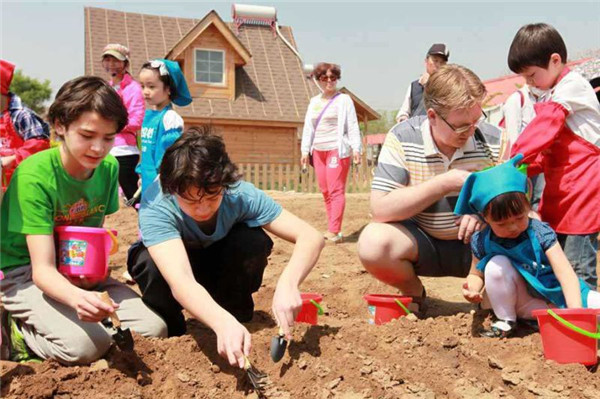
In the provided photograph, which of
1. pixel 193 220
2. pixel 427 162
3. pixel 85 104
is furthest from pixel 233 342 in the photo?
pixel 427 162

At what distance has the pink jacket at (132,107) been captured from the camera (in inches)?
206

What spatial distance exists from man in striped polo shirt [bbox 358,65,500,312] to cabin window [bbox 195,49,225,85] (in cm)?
1368

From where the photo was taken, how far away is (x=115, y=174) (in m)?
2.99

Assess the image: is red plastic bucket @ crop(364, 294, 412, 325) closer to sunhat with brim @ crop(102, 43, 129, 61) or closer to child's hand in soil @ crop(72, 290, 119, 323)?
child's hand in soil @ crop(72, 290, 119, 323)

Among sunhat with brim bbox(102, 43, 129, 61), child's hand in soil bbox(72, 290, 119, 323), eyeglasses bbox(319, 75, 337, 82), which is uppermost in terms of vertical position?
sunhat with brim bbox(102, 43, 129, 61)

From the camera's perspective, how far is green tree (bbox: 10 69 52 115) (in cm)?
3772

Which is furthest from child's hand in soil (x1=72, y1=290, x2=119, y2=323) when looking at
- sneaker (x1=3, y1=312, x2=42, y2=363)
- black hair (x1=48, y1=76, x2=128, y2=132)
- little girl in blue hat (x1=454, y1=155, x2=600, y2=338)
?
little girl in blue hat (x1=454, y1=155, x2=600, y2=338)

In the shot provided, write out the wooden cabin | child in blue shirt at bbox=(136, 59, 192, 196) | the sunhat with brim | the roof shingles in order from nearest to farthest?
child in blue shirt at bbox=(136, 59, 192, 196)
the sunhat with brim
the wooden cabin
the roof shingles

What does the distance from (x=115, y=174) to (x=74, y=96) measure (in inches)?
18.0

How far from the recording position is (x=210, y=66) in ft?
54.3

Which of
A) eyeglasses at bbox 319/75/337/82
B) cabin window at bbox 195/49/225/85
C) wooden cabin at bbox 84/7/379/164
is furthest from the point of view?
cabin window at bbox 195/49/225/85

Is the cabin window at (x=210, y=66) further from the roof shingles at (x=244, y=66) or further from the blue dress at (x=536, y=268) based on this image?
the blue dress at (x=536, y=268)

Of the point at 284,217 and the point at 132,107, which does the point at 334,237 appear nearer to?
the point at 132,107

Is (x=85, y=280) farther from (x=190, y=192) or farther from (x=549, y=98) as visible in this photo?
(x=549, y=98)
